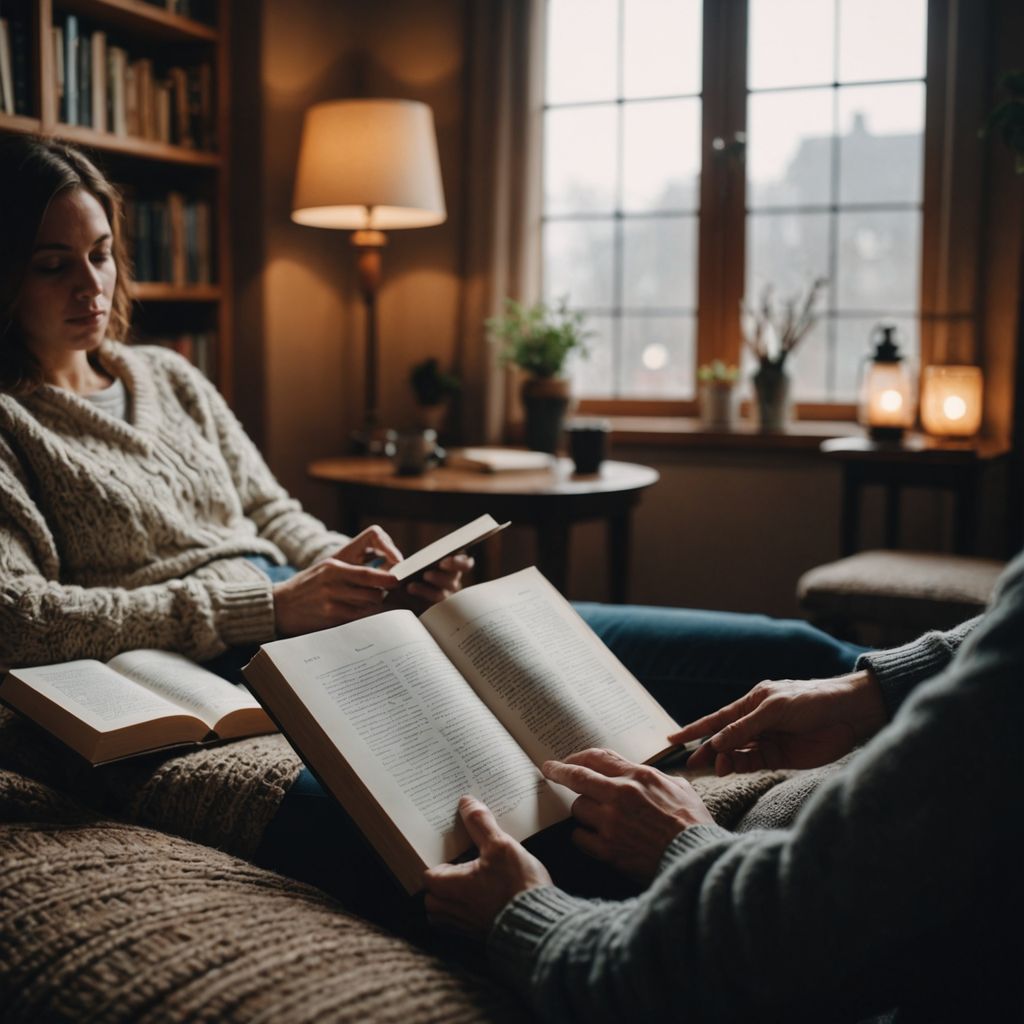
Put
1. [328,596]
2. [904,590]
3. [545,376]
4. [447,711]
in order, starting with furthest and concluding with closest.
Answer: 1. [545,376]
2. [904,590]
3. [328,596]
4. [447,711]

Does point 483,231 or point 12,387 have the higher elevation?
point 483,231

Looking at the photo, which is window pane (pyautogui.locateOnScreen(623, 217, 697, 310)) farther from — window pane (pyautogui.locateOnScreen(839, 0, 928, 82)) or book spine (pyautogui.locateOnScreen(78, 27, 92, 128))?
book spine (pyautogui.locateOnScreen(78, 27, 92, 128))

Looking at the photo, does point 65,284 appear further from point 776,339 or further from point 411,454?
point 776,339

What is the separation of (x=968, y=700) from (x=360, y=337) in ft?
9.92

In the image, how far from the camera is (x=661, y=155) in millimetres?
3285

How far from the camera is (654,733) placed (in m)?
1.20

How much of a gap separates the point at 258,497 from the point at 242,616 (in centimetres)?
45

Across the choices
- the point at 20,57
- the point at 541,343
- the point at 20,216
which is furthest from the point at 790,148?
the point at 20,216

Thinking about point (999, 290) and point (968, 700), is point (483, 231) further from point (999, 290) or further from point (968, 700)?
point (968, 700)

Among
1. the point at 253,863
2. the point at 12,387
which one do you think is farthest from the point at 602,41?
the point at 253,863

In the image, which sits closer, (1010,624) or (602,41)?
(1010,624)

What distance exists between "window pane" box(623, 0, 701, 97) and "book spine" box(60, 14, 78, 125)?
1.53 meters

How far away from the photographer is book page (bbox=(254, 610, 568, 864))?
97cm

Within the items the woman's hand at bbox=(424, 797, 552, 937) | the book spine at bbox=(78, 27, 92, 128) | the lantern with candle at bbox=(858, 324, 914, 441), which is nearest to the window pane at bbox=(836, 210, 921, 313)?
the lantern with candle at bbox=(858, 324, 914, 441)
